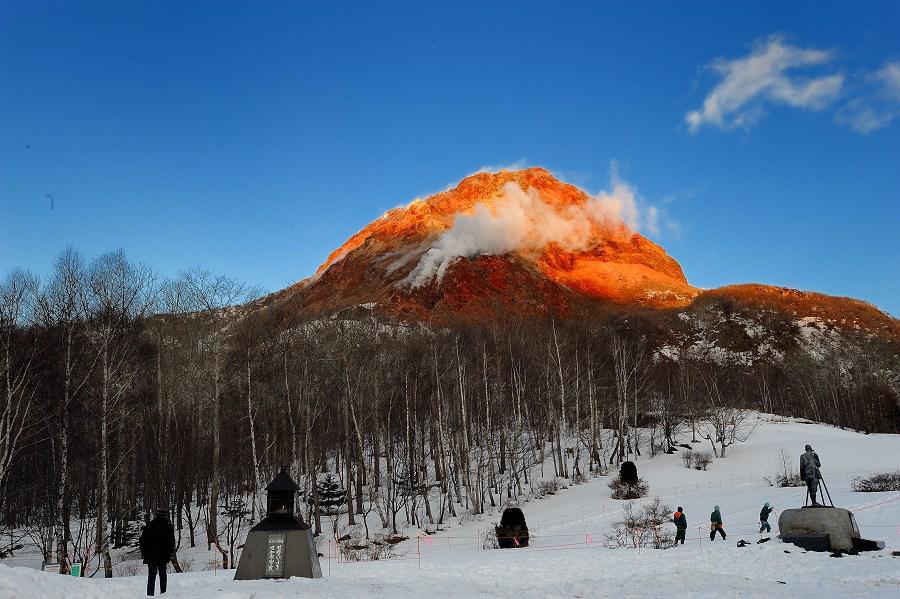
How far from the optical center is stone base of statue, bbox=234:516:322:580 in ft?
47.1

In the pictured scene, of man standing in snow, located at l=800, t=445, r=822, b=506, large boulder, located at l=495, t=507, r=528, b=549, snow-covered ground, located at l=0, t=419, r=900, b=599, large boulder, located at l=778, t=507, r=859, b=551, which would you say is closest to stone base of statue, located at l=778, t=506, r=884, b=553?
large boulder, located at l=778, t=507, r=859, b=551

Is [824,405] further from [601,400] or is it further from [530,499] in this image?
[530,499]

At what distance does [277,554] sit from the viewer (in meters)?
14.5

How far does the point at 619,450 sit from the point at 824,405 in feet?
152

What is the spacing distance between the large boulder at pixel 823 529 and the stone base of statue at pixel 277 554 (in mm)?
13366

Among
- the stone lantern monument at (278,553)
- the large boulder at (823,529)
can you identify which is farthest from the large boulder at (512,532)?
the stone lantern monument at (278,553)

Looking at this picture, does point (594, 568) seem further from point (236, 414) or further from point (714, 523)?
point (236, 414)

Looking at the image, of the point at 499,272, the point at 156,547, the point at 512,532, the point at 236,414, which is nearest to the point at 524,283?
the point at 499,272

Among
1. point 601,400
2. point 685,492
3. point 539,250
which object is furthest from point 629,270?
point 685,492

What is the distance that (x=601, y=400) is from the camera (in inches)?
2207

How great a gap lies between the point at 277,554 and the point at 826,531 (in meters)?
14.6

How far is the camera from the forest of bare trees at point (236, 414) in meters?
21.2

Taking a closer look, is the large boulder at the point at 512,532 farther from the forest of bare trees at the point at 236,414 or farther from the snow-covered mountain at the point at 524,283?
the snow-covered mountain at the point at 524,283

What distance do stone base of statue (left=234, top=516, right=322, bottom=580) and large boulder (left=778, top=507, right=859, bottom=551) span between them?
1337cm
